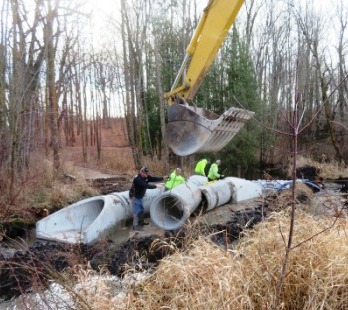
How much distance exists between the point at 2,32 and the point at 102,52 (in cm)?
2334

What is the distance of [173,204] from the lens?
10922 millimetres

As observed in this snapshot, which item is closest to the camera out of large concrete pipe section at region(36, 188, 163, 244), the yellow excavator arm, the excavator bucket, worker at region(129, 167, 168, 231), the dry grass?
the dry grass

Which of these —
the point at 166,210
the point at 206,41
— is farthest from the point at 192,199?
the point at 206,41

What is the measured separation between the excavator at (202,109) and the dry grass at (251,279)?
3890 millimetres

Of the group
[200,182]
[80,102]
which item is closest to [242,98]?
[200,182]

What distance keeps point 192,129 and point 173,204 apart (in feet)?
9.50

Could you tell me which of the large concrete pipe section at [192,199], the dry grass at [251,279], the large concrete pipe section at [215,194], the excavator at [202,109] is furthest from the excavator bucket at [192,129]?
the dry grass at [251,279]

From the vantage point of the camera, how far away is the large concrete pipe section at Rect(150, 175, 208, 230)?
10.4 meters

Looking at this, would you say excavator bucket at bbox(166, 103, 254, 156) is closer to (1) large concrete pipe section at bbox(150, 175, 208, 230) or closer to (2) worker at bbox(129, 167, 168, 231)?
(1) large concrete pipe section at bbox(150, 175, 208, 230)

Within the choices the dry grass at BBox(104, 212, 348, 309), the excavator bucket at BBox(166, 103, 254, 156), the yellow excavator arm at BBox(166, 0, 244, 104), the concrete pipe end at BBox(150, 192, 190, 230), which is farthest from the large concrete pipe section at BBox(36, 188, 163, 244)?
the dry grass at BBox(104, 212, 348, 309)

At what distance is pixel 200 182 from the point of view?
13.3 meters

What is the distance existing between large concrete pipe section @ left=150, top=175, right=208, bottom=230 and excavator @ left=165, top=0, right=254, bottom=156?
5.77ft

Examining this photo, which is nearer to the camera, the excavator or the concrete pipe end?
the excavator

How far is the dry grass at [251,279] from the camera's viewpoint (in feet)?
13.2
